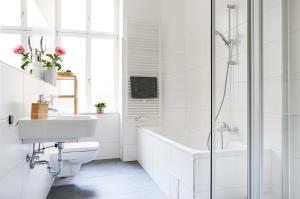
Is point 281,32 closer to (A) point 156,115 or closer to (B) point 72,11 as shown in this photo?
(A) point 156,115

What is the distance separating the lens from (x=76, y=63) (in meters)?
3.52

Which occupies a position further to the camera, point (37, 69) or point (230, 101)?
point (37, 69)

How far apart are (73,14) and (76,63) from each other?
0.82 m

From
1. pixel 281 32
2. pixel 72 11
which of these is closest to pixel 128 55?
pixel 72 11

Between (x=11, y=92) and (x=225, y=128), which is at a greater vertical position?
(x=11, y=92)

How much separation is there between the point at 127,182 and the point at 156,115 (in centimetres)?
123

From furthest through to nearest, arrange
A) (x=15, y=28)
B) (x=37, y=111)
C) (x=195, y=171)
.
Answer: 1. (x=195, y=171)
2. (x=37, y=111)
3. (x=15, y=28)

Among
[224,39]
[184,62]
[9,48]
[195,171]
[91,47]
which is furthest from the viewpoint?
[91,47]

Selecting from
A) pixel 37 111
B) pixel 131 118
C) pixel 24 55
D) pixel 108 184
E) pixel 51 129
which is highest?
pixel 24 55

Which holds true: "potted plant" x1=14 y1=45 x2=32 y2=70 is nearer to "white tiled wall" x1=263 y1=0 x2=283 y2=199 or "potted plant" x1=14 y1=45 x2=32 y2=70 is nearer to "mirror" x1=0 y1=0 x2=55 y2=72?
"mirror" x1=0 y1=0 x2=55 y2=72

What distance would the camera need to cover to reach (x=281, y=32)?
1.29m

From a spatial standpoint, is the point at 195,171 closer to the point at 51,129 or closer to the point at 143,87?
the point at 51,129

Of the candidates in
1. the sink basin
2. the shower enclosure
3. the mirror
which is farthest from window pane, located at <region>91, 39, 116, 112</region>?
the shower enclosure

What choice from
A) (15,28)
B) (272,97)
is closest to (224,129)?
(272,97)
